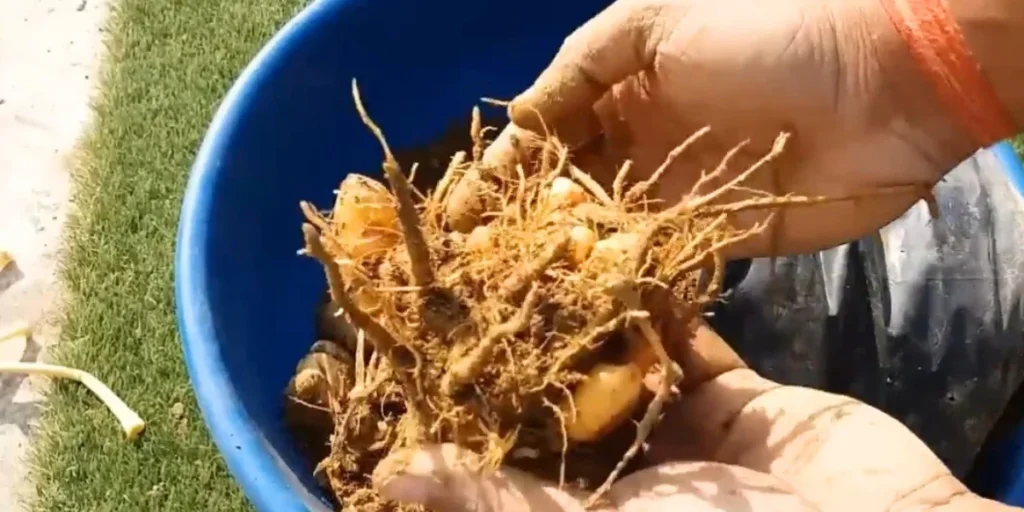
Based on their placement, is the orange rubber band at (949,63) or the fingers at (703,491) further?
the orange rubber band at (949,63)

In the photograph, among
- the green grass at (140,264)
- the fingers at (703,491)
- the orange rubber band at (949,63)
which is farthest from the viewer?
the green grass at (140,264)

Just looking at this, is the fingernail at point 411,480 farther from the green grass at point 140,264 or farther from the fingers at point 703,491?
the green grass at point 140,264

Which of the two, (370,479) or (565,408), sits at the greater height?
(565,408)

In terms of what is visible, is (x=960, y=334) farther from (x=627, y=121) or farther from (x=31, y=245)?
(x=31, y=245)

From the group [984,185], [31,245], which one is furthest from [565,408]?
[31,245]

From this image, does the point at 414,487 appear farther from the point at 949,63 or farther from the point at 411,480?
the point at 949,63

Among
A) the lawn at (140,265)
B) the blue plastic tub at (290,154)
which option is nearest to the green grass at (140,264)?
the lawn at (140,265)

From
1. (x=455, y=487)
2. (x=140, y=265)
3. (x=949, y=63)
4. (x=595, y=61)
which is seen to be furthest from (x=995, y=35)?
(x=140, y=265)
